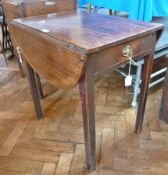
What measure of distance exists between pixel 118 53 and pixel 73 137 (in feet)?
2.49

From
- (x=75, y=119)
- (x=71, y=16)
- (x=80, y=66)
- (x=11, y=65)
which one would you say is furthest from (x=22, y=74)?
(x=80, y=66)

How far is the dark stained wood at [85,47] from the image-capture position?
2.58 ft

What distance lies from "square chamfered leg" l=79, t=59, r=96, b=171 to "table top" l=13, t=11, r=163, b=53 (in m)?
0.10

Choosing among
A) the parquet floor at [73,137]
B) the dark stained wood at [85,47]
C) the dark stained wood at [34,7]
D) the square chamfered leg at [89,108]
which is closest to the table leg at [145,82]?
the dark stained wood at [85,47]

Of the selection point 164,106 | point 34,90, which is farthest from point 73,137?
point 164,106

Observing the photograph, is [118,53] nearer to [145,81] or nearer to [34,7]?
[145,81]

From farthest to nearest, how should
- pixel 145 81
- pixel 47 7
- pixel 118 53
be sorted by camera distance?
pixel 47 7 → pixel 145 81 → pixel 118 53

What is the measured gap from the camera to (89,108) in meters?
0.91

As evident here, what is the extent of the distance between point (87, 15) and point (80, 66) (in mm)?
570

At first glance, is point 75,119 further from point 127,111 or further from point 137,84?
point 137,84

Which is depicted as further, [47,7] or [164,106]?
[164,106]

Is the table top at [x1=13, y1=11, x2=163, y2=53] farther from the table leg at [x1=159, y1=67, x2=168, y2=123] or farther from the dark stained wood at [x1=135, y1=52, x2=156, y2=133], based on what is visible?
the table leg at [x1=159, y1=67, x2=168, y2=123]

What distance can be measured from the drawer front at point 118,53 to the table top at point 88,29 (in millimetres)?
39

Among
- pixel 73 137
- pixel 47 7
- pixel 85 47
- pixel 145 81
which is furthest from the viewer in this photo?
pixel 73 137
